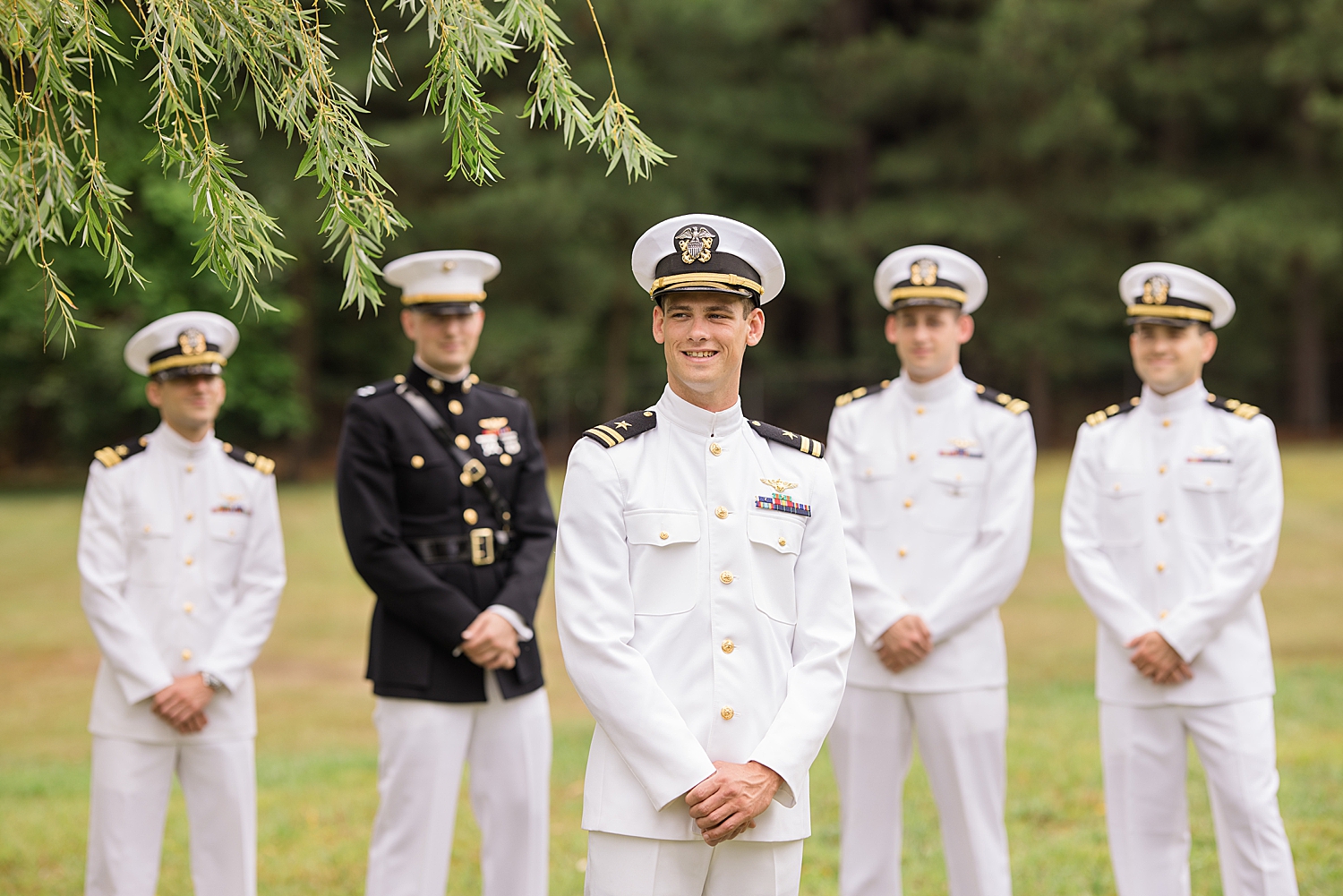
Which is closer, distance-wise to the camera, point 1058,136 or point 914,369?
point 914,369

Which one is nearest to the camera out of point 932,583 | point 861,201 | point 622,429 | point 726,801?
point 726,801

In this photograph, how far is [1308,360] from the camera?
24828mm

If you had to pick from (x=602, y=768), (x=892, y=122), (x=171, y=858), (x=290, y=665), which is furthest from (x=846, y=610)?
(x=892, y=122)

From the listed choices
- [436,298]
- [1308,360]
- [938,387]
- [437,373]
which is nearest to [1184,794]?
[938,387]

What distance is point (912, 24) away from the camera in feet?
90.1

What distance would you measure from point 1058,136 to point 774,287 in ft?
69.0

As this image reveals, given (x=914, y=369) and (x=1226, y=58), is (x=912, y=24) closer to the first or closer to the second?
(x=1226, y=58)

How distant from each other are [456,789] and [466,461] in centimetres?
117

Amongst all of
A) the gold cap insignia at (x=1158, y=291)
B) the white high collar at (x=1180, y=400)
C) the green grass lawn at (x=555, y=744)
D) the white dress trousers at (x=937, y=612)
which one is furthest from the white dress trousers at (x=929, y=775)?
the gold cap insignia at (x=1158, y=291)

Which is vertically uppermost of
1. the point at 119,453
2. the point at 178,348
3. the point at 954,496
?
the point at 178,348

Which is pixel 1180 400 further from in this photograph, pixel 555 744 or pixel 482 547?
pixel 555 744

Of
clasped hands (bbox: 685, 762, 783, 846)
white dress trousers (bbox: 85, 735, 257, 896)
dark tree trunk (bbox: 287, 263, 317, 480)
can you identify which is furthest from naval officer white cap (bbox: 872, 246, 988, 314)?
dark tree trunk (bbox: 287, 263, 317, 480)

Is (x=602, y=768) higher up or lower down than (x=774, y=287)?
lower down

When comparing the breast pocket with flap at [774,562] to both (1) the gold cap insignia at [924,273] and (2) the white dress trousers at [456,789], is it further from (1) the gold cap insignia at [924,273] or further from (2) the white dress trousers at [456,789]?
(1) the gold cap insignia at [924,273]
